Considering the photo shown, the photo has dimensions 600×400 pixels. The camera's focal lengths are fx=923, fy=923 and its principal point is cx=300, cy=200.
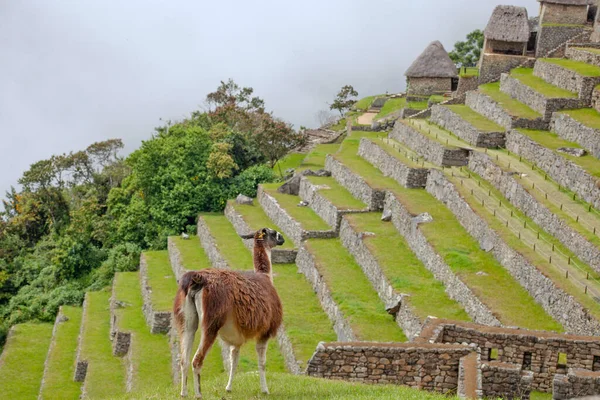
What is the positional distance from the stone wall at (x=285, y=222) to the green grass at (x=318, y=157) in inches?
116

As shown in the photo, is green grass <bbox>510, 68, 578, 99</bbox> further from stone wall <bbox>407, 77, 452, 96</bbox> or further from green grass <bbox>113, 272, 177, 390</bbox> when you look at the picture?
green grass <bbox>113, 272, 177, 390</bbox>

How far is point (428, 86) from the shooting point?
48469 mm

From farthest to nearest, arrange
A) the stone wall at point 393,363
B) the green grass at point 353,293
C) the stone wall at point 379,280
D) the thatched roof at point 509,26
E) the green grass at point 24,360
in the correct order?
the thatched roof at point 509,26 → the green grass at point 24,360 → the green grass at point 353,293 → the stone wall at point 379,280 → the stone wall at point 393,363

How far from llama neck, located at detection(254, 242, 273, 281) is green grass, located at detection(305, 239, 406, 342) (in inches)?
339

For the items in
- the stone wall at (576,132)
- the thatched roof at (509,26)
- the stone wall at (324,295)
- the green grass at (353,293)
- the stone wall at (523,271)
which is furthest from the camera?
the thatched roof at (509,26)

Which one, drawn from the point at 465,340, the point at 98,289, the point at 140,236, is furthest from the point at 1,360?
the point at 465,340

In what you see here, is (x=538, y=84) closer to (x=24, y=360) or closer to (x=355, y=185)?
(x=355, y=185)

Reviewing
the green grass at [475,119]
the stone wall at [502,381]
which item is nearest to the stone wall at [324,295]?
the stone wall at [502,381]

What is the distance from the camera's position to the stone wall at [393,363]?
1677 centimetres

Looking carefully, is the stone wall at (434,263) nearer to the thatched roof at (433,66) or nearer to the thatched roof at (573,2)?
the thatched roof at (573,2)

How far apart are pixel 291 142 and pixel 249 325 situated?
36.9 metres

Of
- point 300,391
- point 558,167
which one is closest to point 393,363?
point 300,391

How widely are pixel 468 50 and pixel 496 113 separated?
25.3 meters

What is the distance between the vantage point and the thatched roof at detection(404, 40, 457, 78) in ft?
158
